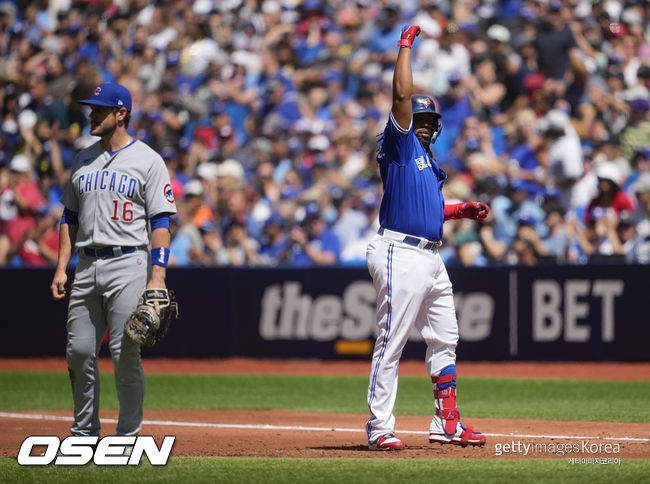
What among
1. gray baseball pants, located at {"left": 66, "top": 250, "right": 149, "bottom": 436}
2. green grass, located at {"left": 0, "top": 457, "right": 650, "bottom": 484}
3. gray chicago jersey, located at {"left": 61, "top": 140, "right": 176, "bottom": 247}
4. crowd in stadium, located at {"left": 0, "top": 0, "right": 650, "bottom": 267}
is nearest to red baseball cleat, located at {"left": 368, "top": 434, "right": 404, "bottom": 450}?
green grass, located at {"left": 0, "top": 457, "right": 650, "bottom": 484}

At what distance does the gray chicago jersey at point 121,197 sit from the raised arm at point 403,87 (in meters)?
1.56

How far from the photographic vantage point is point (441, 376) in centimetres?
769

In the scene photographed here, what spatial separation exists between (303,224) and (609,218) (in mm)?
4337

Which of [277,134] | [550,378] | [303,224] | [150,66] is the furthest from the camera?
[150,66]

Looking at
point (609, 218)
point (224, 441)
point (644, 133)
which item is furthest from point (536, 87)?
point (224, 441)

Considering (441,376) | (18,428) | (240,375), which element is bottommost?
(240,375)

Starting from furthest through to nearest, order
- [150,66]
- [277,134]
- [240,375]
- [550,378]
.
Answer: [150,66] < [277,134] < [240,375] < [550,378]

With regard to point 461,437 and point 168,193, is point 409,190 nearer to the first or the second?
point 168,193

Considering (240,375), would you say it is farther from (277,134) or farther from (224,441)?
(224,441)

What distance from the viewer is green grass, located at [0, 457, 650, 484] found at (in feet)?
20.7

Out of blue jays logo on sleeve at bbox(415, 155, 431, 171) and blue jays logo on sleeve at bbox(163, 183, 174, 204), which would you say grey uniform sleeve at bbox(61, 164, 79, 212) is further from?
blue jays logo on sleeve at bbox(415, 155, 431, 171)

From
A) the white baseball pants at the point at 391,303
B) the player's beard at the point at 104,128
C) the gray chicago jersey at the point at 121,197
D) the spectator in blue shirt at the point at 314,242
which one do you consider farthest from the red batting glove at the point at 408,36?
the spectator in blue shirt at the point at 314,242

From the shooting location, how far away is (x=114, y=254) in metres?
7.28

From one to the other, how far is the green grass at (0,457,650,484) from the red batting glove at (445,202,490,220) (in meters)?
1.78
